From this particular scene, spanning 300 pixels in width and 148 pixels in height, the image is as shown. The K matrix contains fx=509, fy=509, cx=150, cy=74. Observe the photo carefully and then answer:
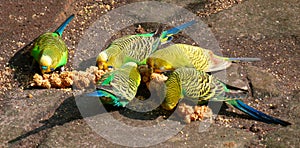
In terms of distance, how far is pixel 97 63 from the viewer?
493 centimetres

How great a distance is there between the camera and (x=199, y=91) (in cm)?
444

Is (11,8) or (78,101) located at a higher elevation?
(11,8)

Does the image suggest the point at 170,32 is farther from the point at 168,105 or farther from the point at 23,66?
the point at 23,66

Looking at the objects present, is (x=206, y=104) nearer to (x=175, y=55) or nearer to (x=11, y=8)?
(x=175, y=55)

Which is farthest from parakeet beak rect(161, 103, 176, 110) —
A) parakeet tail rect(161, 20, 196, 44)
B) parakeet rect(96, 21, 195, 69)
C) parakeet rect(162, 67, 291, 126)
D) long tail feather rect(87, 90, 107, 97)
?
parakeet tail rect(161, 20, 196, 44)

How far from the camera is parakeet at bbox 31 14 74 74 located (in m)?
4.90

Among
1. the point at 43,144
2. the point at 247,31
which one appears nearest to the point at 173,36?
the point at 247,31

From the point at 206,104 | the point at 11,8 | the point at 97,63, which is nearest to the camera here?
the point at 206,104

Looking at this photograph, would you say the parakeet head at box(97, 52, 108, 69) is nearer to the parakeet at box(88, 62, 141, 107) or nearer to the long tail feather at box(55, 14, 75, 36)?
the parakeet at box(88, 62, 141, 107)

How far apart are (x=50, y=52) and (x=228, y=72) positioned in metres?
1.76

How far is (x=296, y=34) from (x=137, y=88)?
80.2 inches

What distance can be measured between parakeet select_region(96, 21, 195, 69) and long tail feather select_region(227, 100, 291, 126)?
99cm

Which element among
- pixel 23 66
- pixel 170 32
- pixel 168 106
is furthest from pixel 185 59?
pixel 23 66

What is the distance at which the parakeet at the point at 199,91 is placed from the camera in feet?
14.3
